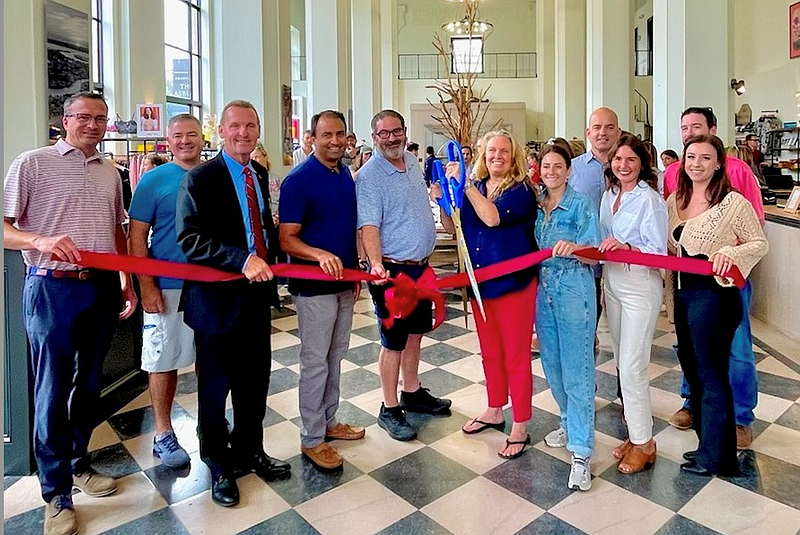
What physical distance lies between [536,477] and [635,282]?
96 cm

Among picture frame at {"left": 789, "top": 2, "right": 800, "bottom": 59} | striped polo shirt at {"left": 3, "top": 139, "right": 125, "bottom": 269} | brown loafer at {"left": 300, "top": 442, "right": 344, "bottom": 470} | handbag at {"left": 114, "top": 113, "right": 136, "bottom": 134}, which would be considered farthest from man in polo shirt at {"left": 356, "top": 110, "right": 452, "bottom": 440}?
picture frame at {"left": 789, "top": 2, "right": 800, "bottom": 59}

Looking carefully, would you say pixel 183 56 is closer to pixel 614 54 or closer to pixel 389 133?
pixel 614 54

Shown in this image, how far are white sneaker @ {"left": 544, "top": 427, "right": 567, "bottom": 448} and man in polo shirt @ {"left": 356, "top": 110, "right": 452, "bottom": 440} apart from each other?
26.3 inches

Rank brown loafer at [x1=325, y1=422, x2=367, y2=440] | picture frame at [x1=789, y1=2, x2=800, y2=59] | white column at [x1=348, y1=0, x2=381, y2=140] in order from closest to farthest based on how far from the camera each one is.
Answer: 1. brown loafer at [x1=325, y1=422, x2=367, y2=440]
2. picture frame at [x1=789, y1=2, x2=800, y2=59]
3. white column at [x1=348, y1=0, x2=381, y2=140]

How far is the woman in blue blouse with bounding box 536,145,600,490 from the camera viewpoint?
2.66 m

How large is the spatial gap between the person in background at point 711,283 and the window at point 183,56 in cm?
1072

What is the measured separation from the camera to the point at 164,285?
111 inches

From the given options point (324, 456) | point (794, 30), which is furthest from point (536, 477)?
point (794, 30)

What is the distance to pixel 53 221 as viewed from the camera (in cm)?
235

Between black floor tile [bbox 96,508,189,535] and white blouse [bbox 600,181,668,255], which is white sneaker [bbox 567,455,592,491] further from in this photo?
black floor tile [bbox 96,508,189,535]

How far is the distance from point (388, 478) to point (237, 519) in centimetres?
67

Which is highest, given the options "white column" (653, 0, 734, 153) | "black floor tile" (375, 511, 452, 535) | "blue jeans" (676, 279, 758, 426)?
"white column" (653, 0, 734, 153)

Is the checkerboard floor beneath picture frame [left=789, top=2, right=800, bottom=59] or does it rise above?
beneath

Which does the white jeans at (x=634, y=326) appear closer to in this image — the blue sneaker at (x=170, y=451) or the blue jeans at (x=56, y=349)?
the blue sneaker at (x=170, y=451)
